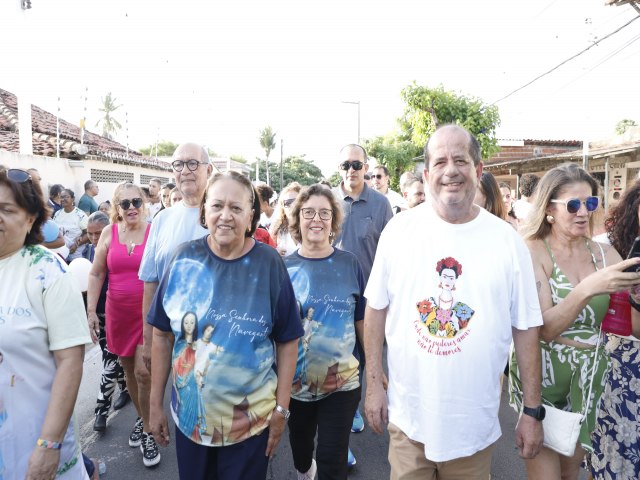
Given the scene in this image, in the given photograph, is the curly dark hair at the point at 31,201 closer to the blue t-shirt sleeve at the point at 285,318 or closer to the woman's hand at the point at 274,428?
the blue t-shirt sleeve at the point at 285,318

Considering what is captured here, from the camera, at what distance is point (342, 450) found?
8.50 feet

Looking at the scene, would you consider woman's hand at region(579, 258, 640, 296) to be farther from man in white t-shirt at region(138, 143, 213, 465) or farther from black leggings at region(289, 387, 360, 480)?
man in white t-shirt at region(138, 143, 213, 465)

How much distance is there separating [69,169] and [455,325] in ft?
42.9

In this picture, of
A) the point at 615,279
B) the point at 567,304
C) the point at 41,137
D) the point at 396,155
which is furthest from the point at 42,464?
the point at 396,155

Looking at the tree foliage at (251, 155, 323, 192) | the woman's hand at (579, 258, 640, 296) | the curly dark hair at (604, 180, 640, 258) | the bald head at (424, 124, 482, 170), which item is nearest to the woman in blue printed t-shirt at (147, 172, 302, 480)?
the bald head at (424, 124, 482, 170)

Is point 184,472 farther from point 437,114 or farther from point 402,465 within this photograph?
point 437,114

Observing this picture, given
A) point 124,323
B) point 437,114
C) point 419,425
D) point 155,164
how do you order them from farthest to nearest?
1. point 155,164
2. point 437,114
3. point 124,323
4. point 419,425

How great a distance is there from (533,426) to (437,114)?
54.1 feet

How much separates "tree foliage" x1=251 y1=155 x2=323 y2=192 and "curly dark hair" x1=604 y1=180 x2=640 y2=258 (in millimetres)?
59095

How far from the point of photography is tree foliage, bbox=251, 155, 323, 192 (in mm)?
62981

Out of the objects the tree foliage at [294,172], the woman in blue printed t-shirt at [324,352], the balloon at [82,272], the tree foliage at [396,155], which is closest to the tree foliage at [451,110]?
the tree foliage at [396,155]

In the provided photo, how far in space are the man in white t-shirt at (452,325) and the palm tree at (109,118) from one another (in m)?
66.0

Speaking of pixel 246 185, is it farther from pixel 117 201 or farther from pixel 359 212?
pixel 359 212

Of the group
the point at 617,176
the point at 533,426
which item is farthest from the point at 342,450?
the point at 617,176
